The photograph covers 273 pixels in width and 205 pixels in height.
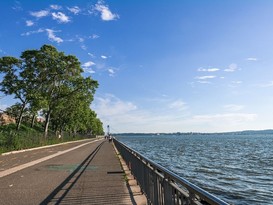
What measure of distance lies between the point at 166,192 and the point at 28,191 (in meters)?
5.96

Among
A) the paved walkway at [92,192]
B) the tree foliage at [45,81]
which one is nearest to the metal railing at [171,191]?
the paved walkway at [92,192]

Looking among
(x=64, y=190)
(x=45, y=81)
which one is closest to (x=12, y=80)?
(x=45, y=81)

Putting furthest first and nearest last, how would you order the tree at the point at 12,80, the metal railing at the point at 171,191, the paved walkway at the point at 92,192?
the tree at the point at 12,80 → the paved walkway at the point at 92,192 → the metal railing at the point at 171,191

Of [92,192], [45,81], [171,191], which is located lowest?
[92,192]

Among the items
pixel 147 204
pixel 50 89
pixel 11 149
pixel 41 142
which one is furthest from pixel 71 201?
pixel 50 89

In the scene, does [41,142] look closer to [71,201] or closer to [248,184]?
[248,184]

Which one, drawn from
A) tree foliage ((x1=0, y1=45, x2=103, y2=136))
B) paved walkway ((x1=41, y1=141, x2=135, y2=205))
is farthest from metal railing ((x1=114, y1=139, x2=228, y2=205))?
tree foliage ((x1=0, y1=45, x2=103, y2=136))

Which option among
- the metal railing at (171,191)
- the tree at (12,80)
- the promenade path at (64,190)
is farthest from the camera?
the tree at (12,80)

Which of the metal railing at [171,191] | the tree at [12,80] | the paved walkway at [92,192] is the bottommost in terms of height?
the paved walkway at [92,192]

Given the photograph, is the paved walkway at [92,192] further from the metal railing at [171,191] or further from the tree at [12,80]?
the tree at [12,80]

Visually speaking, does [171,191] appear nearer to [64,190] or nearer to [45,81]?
[64,190]

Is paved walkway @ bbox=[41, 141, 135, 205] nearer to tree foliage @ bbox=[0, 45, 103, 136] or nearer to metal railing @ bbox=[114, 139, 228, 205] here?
metal railing @ bbox=[114, 139, 228, 205]

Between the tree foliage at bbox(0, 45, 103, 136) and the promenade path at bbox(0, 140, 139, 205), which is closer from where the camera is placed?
the promenade path at bbox(0, 140, 139, 205)

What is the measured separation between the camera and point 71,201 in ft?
A: 29.9
